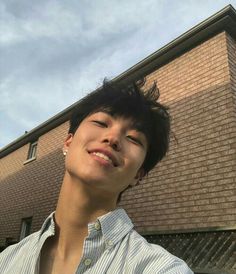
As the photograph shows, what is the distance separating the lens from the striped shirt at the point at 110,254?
1258mm

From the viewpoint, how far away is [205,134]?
24.5ft

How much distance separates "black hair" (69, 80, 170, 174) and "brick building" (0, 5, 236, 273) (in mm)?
4228

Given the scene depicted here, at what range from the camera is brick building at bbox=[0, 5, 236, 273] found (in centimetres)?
641

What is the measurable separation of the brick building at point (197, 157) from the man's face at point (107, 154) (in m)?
4.59

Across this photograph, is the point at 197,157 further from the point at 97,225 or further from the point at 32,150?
the point at 32,150

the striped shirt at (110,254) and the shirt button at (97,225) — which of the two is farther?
the shirt button at (97,225)

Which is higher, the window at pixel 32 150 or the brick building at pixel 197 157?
the window at pixel 32 150

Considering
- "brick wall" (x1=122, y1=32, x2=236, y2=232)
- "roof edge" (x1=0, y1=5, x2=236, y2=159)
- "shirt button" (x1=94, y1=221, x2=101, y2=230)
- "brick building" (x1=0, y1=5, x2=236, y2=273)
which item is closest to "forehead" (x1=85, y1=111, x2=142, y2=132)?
"shirt button" (x1=94, y1=221, x2=101, y2=230)

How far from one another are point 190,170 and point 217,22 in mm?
3375

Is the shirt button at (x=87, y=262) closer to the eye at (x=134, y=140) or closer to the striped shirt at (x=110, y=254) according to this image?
the striped shirt at (x=110, y=254)

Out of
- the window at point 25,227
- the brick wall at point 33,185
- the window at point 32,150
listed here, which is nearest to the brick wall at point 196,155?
the brick wall at point 33,185

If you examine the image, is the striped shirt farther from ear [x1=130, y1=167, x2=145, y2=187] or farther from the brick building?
the brick building

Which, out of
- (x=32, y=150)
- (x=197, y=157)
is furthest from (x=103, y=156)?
(x=32, y=150)

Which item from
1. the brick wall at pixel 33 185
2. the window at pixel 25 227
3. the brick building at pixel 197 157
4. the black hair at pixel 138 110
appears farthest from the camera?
the window at pixel 25 227
